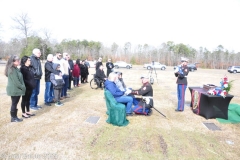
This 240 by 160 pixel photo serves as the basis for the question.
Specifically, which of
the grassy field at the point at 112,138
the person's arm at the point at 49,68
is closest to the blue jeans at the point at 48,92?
the person's arm at the point at 49,68

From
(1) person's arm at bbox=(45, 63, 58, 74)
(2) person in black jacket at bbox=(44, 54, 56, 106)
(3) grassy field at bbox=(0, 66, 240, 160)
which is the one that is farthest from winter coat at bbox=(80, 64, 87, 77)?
(3) grassy field at bbox=(0, 66, 240, 160)

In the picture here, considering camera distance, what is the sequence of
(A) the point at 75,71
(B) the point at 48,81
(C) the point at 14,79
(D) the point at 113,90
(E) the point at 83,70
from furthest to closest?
(E) the point at 83,70, (A) the point at 75,71, (B) the point at 48,81, (D) the point at 113,90, (C) the point at 14,79

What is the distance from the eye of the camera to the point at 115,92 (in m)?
4.16

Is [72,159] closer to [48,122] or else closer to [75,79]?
[48,122]

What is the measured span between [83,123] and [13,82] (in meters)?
1.71

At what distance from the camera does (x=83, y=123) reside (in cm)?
402

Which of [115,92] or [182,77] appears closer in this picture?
[115,92]

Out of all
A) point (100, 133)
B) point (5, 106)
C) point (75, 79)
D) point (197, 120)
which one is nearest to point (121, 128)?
point (100, 133)

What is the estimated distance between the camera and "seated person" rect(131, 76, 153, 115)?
4.48 meters

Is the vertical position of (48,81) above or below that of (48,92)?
above

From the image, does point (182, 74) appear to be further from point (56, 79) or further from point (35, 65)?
point (35, 65)

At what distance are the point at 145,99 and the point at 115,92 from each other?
865 mm

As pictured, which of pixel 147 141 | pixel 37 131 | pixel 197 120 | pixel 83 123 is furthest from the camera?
pixel 197 120

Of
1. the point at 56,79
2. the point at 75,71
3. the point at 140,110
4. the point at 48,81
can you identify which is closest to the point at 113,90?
the point at 140,110
